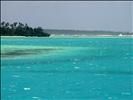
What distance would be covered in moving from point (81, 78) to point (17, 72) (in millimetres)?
2420

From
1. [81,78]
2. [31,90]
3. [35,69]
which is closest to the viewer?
[31,90]

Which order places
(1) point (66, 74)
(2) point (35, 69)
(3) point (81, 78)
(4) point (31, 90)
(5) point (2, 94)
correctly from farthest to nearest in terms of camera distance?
(2) point (35, 69) → (1) point (66, 74) → (3) point (81, 78) → (4) point (31, 90) → (5) point (2, 94)

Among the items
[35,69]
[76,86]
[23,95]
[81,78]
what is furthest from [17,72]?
[23,95]

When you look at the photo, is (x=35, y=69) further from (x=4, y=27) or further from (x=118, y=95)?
(x=4, y=27)

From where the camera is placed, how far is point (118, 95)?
10727mm

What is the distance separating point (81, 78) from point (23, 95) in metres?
3.64

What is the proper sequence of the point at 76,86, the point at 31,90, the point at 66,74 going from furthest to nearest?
1. the point at 66,74
2. the point at 76,86
3. the point at 31,90

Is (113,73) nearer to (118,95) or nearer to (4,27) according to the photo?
(118,95)

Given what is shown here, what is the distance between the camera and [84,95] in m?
10.5

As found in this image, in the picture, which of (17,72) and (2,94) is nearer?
(2,94)

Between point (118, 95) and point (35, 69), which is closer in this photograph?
point (118, 95)

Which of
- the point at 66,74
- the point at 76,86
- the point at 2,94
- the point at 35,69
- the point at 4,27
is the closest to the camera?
the point at 2,94

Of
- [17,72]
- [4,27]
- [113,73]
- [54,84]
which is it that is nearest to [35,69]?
[17,72]

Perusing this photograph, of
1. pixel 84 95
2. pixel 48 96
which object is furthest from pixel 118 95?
pixel 48 96
